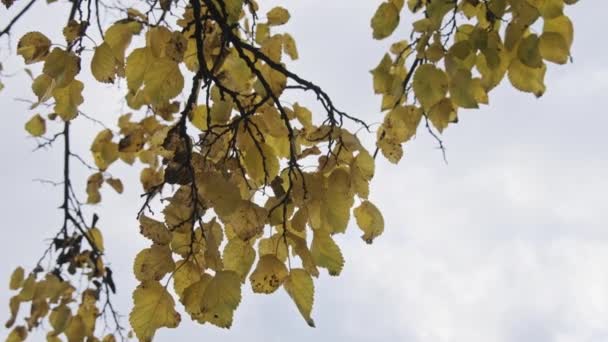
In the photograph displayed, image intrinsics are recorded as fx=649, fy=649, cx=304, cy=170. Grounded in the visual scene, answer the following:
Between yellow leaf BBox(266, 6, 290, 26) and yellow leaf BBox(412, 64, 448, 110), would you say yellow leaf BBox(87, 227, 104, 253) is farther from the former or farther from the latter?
yellow leaf BBox(412, 64, 448, 110)

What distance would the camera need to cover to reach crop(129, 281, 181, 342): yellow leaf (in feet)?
3.59

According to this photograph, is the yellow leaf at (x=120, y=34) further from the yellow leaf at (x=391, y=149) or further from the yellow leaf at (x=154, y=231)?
the yellow leaf at (x=391, y=149)

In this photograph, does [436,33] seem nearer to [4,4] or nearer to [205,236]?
[205,236]

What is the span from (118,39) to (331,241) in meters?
0.59

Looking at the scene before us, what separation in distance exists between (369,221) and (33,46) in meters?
0.81

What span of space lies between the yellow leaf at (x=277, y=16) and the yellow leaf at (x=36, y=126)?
1.62 meters

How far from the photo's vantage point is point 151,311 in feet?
3.65

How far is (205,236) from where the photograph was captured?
3.93 feet

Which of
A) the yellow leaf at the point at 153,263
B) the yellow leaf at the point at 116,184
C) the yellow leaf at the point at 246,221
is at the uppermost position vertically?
the yellow leaf at the point at 116,184

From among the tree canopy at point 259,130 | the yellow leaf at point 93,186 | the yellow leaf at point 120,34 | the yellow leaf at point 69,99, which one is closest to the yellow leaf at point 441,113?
the tree canopy at point 259,130

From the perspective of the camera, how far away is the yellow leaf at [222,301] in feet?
3.45

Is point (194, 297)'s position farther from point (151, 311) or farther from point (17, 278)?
point (17, 278)

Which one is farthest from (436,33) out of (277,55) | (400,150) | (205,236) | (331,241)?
(205,236)

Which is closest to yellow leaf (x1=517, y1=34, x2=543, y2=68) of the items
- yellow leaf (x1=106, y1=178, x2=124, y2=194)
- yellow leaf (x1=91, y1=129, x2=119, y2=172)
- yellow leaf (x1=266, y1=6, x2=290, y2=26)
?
yellow leaf (x1=266, y1=6, x2=290, y2=26)
